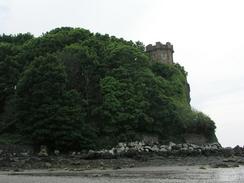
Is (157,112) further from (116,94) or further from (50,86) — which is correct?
(50,86)

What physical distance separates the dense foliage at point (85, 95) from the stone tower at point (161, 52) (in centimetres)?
1229

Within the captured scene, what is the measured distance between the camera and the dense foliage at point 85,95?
164 ft

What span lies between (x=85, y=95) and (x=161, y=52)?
25767mm

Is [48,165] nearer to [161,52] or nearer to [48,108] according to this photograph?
[48,108]

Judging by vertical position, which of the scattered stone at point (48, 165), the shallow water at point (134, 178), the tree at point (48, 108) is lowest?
the shallow water at point (134, 178)

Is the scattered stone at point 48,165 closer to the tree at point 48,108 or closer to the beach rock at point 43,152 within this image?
the beach rock at point 43,152

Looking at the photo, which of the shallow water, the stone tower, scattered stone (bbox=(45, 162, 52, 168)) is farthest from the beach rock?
the stone tower

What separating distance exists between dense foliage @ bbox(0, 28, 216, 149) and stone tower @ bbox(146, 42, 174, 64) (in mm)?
12292

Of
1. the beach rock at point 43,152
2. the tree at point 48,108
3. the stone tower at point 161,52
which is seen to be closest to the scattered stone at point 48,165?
the beach rock at point 43,152

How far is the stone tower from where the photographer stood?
3174 inches

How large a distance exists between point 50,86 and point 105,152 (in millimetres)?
8645

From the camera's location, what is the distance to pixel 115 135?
55531 mm

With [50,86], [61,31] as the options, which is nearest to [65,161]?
[50,86]

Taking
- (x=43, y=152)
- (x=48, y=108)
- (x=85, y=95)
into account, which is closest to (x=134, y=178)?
(x=43, y=152)
